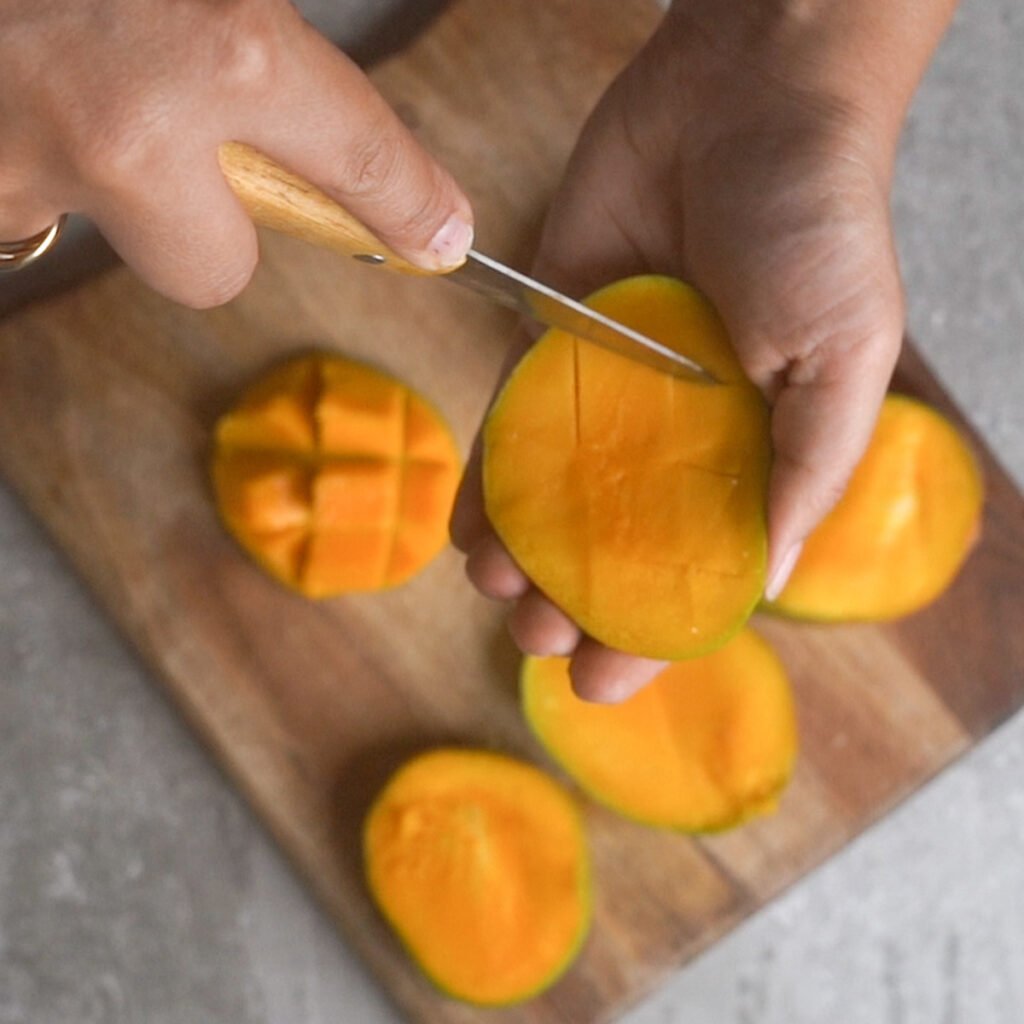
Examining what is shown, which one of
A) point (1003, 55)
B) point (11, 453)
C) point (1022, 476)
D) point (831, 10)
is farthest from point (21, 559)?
point (1003, 55)

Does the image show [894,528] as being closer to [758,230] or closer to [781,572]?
[781,572]

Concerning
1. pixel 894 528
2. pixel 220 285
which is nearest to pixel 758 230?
pixel 894 528

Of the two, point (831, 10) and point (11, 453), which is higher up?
point (831, 10)

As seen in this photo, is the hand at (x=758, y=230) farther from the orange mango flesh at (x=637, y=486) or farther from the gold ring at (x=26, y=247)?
the gold ring at (x=26, y=247)

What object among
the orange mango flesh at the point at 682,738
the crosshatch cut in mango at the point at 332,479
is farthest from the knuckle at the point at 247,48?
the orange mango flesh at the point at 682,738

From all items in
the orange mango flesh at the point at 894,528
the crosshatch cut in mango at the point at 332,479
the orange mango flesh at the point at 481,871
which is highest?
the orange mango flesh at the point at 894,528

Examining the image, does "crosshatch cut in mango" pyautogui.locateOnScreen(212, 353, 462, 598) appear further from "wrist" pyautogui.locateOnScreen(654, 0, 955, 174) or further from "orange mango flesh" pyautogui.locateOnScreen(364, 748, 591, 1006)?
"wrist" pyautogui.locateOnScreen(654, 0, 955, 174)

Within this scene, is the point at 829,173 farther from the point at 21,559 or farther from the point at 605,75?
the point at 21,559
